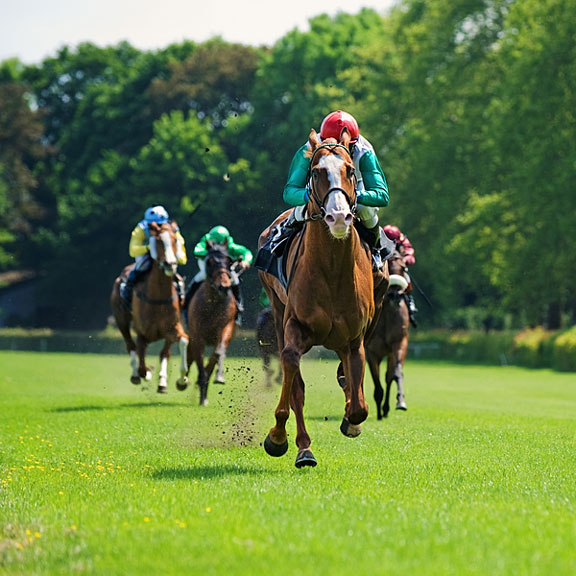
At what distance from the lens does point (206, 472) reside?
9031 mm

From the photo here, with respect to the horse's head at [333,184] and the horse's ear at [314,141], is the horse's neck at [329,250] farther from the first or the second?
the horse's ear at [314,141]

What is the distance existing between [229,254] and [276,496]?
11.2 meters

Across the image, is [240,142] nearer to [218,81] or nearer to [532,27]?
[218,81]

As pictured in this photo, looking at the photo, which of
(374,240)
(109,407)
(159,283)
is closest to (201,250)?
(159,283)

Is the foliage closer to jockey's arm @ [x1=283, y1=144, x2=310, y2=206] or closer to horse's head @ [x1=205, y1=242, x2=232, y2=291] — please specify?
horse's head @ [x1=205, y1=242, x2=232, y2=291]

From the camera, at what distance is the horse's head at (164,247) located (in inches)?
672

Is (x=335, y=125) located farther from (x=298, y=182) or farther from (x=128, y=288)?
(x=128, y=288)

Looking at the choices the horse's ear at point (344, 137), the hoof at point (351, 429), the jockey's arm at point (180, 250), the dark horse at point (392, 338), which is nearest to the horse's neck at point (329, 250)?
the horse's ear at point (344, 137)

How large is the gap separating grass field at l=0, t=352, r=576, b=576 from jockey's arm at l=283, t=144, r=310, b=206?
2280 mm

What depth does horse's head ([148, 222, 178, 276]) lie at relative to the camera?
17.1 metres

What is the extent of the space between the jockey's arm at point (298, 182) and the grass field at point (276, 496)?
2280mm

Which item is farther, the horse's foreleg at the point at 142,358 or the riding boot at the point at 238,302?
the riding boot at the point at 238,302

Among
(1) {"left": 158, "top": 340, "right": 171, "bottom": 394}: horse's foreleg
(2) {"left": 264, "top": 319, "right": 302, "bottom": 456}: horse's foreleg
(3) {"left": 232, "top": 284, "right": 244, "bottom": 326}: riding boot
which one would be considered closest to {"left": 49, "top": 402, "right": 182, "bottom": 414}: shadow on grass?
(1) {"left": 158, "top": 340, "right": 171, "bottom": 394}: horse's foreleg

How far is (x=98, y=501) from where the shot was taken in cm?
745
